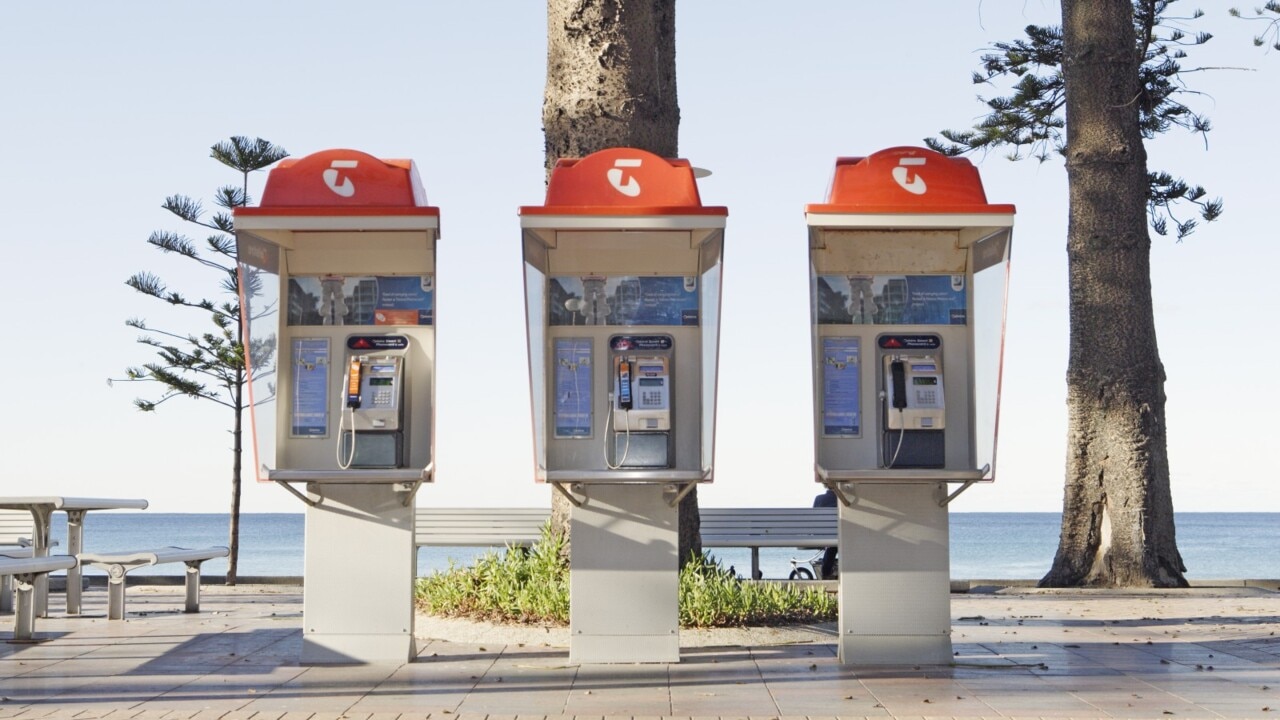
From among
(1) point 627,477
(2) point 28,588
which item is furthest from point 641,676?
(2) point 28,588

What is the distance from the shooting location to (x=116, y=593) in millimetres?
9852

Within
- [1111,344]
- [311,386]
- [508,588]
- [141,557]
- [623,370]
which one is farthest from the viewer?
[1111,344]

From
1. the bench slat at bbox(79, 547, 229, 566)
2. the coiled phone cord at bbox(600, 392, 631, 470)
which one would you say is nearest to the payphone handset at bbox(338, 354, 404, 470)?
the coiled phone cord at bbox(600, 392, 631, 470)

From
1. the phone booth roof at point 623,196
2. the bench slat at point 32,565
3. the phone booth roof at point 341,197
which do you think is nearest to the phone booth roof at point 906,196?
the phone booth roof at point 623,196

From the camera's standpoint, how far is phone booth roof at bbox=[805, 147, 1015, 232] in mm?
7230

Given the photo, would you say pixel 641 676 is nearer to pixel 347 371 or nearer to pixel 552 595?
pixel 552 595

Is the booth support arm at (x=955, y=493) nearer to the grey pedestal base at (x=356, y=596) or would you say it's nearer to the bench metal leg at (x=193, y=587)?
the grey pedestal base at (x=356, y=596)

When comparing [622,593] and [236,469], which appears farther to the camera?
[236,469]

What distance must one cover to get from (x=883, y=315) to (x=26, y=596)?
207 inches

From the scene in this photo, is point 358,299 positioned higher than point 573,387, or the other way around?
point 358,299

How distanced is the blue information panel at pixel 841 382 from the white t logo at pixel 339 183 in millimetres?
2628

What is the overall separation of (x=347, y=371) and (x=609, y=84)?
2.69 m

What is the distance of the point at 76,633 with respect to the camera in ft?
30.0

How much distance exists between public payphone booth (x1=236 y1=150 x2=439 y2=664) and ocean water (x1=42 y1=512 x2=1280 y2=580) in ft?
80.0
